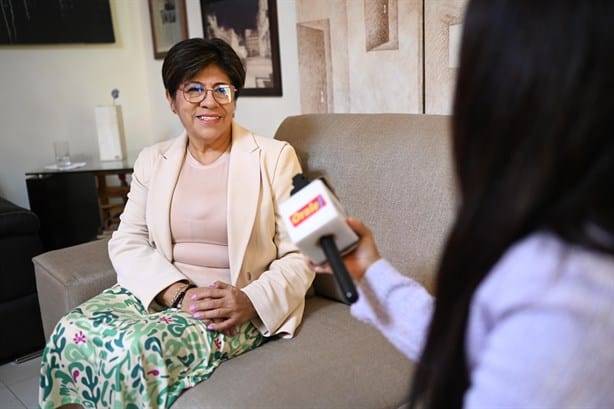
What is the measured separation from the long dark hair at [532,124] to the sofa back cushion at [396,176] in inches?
33.1

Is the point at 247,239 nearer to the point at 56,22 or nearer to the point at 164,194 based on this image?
the point at 164,194

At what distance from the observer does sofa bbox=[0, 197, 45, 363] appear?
2314 millimetres

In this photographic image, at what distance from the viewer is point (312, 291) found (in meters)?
1.88

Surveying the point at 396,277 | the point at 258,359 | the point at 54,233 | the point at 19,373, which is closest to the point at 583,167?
the point at 396,277

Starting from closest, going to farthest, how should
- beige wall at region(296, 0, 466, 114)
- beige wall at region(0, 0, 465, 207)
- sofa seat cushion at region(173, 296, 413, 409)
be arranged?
sofa seat cushion at region(173, 296, 413, 409), beige wall at region(296, 0, 466, 114), beige wall at region(0, 0, 465, 207)

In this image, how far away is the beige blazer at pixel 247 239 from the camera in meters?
1.62

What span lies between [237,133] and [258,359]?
0.68m

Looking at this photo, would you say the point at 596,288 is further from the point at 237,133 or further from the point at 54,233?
the point at 54,233

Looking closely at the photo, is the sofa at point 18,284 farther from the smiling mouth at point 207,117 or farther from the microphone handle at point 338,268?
the microphone handle at point 338,268

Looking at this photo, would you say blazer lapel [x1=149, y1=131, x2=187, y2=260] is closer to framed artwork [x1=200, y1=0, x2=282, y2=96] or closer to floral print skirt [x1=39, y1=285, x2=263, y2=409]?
floral print skirt [x1=39, y1=285, x2=263, y2=409]

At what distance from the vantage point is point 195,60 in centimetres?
172

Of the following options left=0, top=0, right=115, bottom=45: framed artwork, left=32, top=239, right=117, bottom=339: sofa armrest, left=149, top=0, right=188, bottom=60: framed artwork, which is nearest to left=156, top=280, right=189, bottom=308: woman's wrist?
left=32, top=239, right=117, bottom=339: sofa armrest

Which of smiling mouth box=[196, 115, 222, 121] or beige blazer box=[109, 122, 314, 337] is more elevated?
smiling mouth box=[196, 115, 222, 121]

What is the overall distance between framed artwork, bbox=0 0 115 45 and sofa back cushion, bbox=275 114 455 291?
6.45 feet
